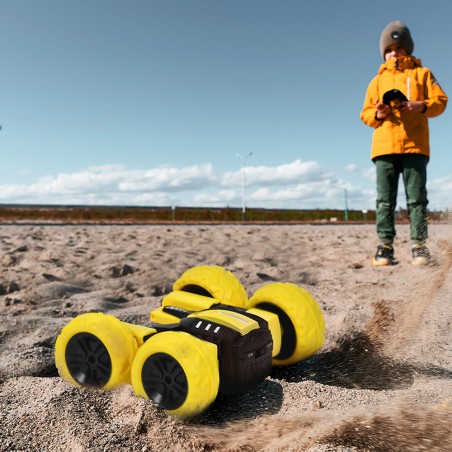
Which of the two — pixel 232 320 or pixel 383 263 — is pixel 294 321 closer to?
pixel 232 320

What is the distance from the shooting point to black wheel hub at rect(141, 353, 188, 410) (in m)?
1.61

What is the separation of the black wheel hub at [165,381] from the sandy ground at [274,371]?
48 mm

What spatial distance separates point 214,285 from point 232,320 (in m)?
0.60

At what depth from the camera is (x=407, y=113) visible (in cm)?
432

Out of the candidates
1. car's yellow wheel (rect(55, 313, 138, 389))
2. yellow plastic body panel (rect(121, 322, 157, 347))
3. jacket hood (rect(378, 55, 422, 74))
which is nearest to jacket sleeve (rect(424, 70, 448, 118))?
jacket hood (rect(378, 55, 422, 74))

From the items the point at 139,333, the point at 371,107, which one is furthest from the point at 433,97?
the point at 139,333

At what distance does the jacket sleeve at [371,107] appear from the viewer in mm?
4531

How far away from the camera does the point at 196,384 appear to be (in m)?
1.58

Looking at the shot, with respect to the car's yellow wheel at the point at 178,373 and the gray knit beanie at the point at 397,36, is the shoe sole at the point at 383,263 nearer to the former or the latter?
the gray knit beanie at the point at 397,36

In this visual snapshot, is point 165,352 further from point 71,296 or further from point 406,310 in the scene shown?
point 71,296

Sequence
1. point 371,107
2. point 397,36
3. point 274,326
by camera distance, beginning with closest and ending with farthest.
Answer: point 274,326, point 397,36, point 371,107

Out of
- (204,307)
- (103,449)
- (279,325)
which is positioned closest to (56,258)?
(204,307)

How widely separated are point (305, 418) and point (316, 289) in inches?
87.2

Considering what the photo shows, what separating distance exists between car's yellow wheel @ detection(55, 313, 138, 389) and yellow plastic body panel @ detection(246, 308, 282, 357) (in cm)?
59
